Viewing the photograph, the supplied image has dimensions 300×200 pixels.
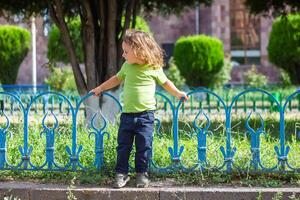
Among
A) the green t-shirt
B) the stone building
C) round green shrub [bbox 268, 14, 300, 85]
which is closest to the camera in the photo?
the green t-shirt

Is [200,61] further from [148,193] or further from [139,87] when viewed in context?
[148,193]

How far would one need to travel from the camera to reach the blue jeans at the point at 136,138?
17.5ft

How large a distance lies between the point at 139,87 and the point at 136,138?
1.45ft

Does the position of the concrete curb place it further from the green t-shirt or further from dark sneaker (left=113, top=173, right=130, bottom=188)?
the green t-shirt

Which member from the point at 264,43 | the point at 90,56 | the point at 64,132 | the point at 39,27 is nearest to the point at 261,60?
the point at 264,43

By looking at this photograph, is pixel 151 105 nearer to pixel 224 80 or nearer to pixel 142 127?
pixel 142 127

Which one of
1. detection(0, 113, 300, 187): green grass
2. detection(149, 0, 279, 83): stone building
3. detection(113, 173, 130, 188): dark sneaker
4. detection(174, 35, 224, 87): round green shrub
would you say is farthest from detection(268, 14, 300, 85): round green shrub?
detection(113, 173, 130, 188): dark sneaker

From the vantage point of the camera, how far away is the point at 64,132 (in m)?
6.22

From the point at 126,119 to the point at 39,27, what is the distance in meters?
24.4

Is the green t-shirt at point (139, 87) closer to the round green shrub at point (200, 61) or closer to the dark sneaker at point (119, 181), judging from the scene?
the dark sneaker at point (119, 181)

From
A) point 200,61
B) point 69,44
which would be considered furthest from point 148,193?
point 200,61

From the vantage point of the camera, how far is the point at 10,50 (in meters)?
24.4

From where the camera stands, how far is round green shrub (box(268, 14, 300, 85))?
23500mm

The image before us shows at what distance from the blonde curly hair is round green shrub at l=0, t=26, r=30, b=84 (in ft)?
64.9
